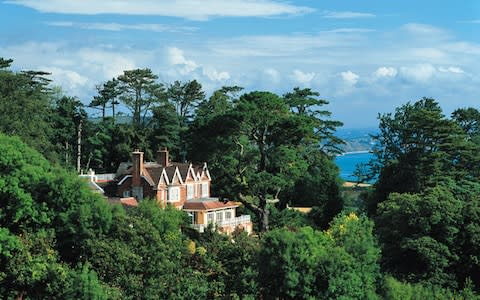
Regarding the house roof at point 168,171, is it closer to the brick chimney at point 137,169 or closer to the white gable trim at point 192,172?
the white gable trim at point 192,172

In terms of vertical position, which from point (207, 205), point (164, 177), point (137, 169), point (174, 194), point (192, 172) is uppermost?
point (137, 169)

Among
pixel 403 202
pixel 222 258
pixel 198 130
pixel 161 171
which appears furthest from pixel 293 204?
pixel 222 258

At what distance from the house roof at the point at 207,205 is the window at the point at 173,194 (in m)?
1.20

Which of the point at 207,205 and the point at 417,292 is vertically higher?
the point at 207,205

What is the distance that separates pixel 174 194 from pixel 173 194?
0.26ft

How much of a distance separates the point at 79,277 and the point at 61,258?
2.63 metres

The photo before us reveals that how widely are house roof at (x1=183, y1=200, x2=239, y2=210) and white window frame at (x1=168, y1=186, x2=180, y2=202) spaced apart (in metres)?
1.18

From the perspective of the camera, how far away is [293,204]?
48.5 metres

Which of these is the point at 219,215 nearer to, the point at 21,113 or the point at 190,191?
the point at 190,191

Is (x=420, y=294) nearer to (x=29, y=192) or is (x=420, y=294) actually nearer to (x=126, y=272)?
(x=126, y=272)

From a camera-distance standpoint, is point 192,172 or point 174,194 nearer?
point 174,194

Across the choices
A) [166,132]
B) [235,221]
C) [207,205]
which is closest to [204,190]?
[207,205]

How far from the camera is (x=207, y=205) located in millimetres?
40031

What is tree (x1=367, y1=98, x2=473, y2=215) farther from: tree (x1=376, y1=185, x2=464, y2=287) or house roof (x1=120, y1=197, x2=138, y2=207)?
house roof (x1=120, y1=197, x2=138, y2=207)
